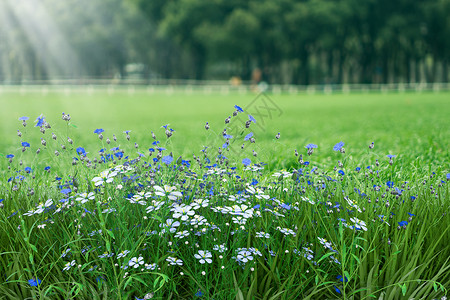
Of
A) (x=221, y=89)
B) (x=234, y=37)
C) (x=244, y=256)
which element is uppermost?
(x=234, y=37)

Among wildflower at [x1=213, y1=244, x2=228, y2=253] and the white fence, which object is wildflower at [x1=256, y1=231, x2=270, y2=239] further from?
the white fence

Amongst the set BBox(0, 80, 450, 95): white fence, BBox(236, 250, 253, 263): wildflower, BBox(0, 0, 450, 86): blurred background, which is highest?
BBox(0, 0, 450, 86): blurred background

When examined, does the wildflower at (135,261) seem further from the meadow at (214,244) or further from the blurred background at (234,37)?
the blurred background at (234,37)

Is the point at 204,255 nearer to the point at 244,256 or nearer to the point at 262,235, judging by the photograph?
the point at 244,256

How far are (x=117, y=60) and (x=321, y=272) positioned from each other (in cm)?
6771

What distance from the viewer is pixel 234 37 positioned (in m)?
46.9

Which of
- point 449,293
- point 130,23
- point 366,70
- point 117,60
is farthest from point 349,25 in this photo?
point 449,293

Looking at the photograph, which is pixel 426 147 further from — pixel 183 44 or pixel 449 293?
pixel 183 44

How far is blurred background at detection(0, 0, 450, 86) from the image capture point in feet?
153

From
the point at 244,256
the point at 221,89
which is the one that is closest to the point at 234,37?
the point at 221,89

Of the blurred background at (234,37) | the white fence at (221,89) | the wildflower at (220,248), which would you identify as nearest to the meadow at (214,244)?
the wildflower at (220,248)

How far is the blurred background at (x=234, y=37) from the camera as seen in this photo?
46.5 meters

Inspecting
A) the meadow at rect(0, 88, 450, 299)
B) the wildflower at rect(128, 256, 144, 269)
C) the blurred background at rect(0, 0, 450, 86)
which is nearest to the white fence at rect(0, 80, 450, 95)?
the blurred background at rect(0, 0, 450, 86)

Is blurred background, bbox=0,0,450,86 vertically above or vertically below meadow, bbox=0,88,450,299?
above
